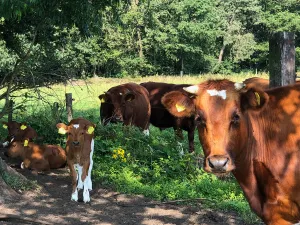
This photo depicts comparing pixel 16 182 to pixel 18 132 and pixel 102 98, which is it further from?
pixel 102 98

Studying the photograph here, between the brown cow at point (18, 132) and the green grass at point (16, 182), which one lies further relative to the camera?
the brown cow at point (18, 132)

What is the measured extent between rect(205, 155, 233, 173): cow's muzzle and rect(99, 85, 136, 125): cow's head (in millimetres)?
6825

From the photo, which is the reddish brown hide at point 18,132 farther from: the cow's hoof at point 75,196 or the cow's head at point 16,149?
the cow's hoof at point 75,196

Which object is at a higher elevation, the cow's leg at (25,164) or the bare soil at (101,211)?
the cow's leg at (25,164)

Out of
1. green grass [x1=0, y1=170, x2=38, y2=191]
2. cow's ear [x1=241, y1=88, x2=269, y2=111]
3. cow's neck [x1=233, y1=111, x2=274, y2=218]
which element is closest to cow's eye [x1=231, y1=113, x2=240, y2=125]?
cow's ear [x1=241, y1=88, x2=269, y2=111]

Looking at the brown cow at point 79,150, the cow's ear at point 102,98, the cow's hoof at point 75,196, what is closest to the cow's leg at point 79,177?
the brown cow at point 79,150

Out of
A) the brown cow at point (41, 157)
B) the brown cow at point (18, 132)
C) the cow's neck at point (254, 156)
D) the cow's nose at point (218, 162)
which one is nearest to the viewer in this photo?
the cow's nose at point (218, 162)

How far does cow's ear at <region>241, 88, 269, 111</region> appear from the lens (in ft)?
12.7

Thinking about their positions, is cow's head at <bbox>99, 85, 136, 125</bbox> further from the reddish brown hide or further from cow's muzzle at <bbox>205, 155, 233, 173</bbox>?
cow's muzzle at <bbox>205, 155, 233, 173</bbox>

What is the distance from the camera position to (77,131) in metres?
7.38

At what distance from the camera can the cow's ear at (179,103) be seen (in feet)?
13.6

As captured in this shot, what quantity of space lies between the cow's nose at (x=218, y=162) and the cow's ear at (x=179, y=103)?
704 mm

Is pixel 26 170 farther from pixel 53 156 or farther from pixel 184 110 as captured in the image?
pixel 184 110

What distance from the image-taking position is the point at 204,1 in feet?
190
